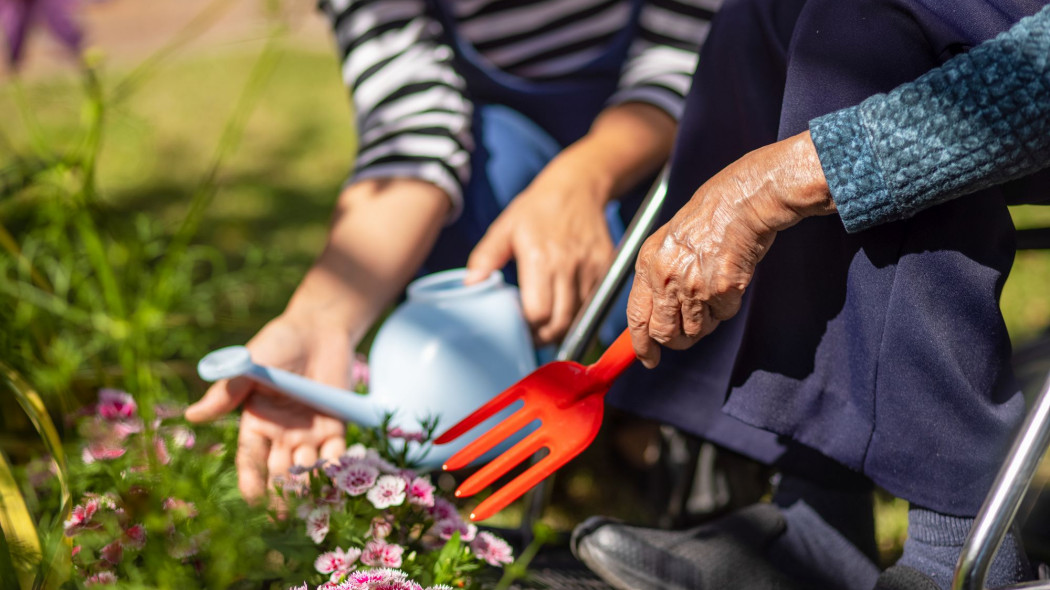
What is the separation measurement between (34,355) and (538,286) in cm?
98

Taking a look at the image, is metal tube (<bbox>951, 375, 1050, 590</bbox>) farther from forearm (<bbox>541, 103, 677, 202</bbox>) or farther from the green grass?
the green grass

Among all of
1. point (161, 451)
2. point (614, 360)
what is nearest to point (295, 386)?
point (161, 451)

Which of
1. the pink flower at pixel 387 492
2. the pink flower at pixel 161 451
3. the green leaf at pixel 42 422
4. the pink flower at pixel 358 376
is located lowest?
→ the pink flower at pixel 358 376

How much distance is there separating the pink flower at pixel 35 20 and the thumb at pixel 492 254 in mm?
725

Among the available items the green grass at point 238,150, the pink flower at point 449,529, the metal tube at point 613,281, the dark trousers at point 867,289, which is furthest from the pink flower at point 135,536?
the green grass at point 238,150

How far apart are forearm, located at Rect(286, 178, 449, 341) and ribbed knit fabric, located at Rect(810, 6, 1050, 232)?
0.83m

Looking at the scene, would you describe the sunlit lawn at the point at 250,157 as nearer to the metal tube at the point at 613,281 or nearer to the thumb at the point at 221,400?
the metal tube at the point at 613,281

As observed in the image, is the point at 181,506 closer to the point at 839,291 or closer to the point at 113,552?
the point at 113,552

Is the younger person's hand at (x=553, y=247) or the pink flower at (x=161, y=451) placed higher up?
the younger person's hand at (x=553, y=247)

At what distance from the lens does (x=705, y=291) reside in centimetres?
86

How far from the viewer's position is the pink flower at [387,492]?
95 cm

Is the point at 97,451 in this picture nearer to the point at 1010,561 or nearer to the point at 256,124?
the point at 1010,561

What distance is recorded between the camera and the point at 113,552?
3.12 ft

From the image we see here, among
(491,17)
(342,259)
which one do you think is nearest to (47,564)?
(342,259)
